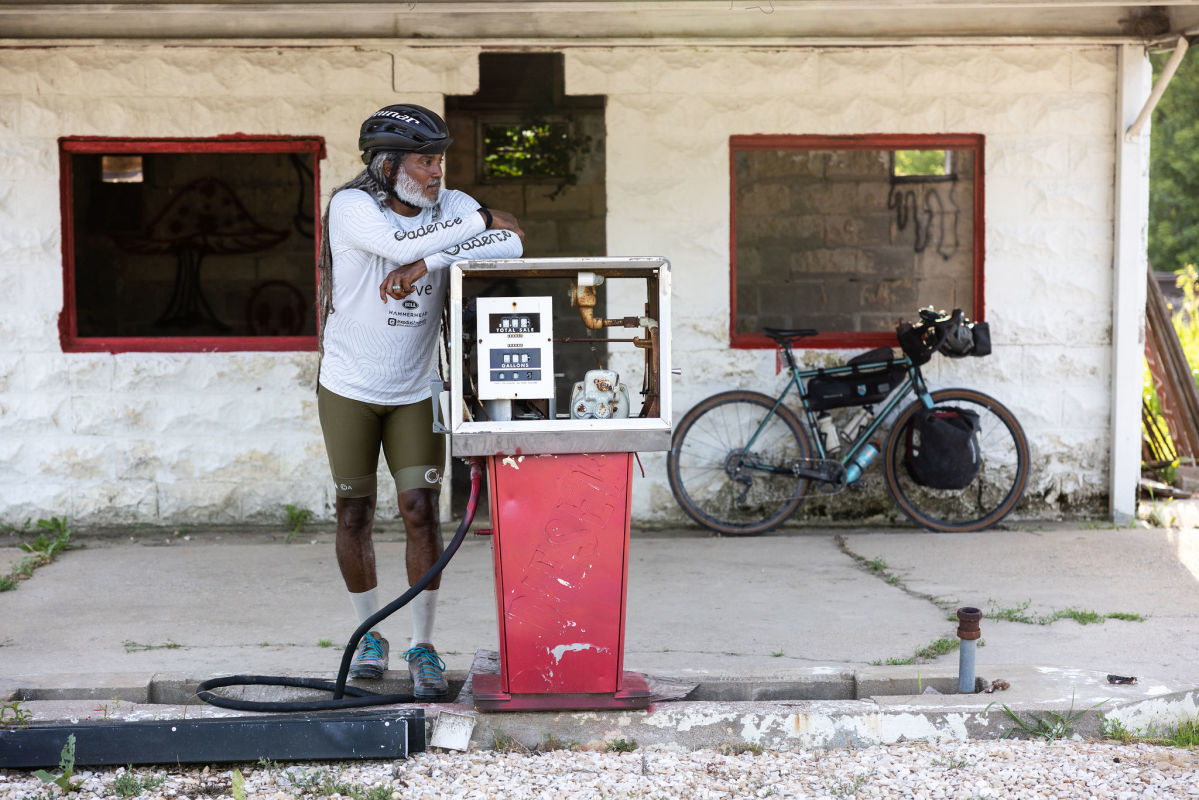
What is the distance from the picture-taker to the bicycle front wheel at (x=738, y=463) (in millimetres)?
7266

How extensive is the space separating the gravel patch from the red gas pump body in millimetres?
289

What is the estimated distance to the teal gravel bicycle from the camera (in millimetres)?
7137

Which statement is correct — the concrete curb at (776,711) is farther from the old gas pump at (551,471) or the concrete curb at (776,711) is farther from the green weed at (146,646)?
the green weed at (146,646)

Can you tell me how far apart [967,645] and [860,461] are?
308 centimetres

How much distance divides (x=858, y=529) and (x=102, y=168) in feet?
17.4

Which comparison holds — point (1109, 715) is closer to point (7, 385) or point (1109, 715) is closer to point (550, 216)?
point (7, 385)

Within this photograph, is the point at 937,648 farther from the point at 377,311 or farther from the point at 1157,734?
the point at 377,311

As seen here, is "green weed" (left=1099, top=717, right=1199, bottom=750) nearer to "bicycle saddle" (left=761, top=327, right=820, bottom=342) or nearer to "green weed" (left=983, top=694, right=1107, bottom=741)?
"green weed" (left=983, top=694, right=1107, bottom=741)

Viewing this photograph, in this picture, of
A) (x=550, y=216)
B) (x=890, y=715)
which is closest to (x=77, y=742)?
(x=890, y=715)

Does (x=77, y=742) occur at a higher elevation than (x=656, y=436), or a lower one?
lower

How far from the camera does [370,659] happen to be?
174 inches

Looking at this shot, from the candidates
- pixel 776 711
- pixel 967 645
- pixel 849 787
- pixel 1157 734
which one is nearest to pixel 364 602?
pixel 776 711

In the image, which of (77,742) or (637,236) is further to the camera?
(637,236)

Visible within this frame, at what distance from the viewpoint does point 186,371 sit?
23.9 ft
